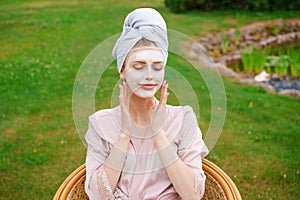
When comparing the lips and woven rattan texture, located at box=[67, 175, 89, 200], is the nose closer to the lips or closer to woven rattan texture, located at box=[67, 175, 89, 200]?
the lips

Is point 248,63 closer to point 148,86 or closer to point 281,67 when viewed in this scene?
point 281,67

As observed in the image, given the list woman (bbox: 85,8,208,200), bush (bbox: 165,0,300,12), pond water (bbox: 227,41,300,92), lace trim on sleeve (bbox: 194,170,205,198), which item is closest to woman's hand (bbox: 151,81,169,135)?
woman (bbox: 85,8,208,200)

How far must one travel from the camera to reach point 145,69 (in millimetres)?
1858

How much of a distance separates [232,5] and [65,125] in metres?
6.71

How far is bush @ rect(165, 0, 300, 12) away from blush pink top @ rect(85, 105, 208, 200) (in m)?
7.88

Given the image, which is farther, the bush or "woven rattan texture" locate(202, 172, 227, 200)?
the bush

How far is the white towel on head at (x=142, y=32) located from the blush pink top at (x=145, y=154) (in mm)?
383

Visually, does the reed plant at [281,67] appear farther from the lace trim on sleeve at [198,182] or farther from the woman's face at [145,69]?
the woman's face at [145,69]

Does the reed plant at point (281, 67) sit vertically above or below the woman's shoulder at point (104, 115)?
below

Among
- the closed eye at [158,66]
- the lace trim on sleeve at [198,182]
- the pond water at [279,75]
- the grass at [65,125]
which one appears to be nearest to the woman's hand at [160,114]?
the closed eye at [158,66]

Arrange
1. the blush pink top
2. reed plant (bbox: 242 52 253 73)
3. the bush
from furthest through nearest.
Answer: the bush → reed plant (bbox: 242 52 253 73) → the blush pink top

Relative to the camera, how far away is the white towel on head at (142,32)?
6.07 ft

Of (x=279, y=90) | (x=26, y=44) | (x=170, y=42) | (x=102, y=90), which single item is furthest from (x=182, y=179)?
(x=26, y=44)

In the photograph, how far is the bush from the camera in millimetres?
9711
